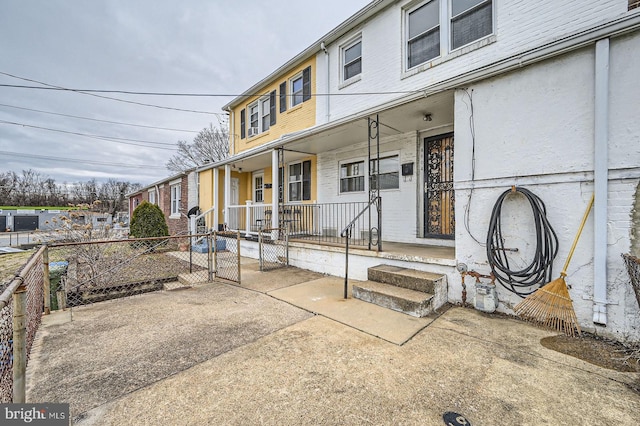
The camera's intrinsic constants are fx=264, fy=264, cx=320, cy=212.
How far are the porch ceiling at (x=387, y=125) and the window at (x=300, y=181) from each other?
0.55 m

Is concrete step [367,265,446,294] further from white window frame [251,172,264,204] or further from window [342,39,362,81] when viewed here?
white window frame [251,172,264,204]

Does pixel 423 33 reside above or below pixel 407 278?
above

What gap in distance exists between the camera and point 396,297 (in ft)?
12.9

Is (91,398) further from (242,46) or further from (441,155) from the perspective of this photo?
(242,46)

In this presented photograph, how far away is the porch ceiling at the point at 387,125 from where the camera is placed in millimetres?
4895

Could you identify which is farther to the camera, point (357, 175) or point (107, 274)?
point (357, 175)

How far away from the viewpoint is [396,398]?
207 cm

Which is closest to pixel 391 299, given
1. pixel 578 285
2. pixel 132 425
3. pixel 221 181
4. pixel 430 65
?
pixel 578 285

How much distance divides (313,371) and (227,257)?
6.93 meters

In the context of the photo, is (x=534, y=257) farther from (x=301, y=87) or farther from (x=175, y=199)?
(x=175, y=199)

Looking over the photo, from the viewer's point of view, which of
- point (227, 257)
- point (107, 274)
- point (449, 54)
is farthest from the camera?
point (227, 257)

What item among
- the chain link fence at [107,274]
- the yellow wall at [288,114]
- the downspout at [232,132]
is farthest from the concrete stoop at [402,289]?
the downspout at [232,132]

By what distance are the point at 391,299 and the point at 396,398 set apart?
1985mm

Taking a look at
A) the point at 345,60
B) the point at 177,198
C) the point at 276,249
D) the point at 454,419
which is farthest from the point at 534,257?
the point at 177,198
